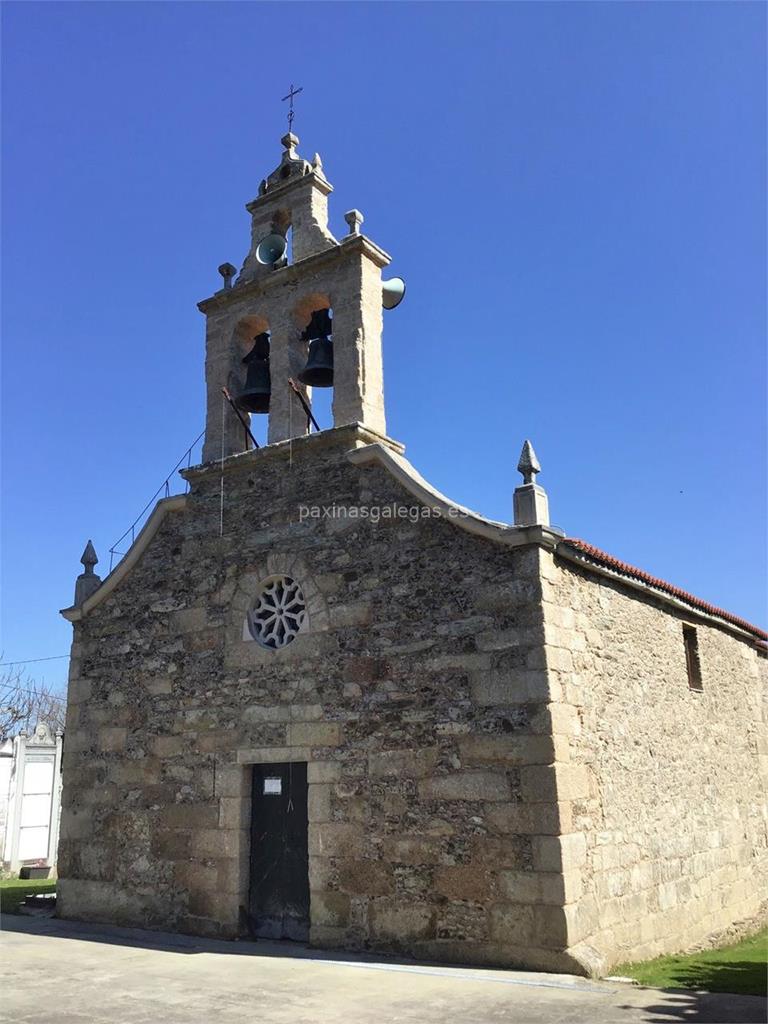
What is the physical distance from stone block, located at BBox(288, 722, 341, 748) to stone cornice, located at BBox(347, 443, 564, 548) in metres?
2.38

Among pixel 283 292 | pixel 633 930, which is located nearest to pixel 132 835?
pixel 633 930

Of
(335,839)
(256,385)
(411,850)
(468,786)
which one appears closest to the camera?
(468,786)

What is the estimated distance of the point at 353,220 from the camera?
991 centimetres

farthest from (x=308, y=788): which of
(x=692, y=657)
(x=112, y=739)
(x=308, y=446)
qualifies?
(x=692, y=657)

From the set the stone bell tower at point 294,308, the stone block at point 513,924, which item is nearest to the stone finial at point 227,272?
the stone bell tower at point 294,308

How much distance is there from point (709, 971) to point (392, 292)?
7.57m

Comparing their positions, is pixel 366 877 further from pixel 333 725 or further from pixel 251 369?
pixel 251 369

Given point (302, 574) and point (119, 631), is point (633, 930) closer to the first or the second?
point (302, 574)

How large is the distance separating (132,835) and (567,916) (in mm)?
5363

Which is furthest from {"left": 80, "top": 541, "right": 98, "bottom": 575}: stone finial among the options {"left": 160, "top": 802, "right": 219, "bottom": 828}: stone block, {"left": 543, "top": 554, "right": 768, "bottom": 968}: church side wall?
{"left": 543, "top": 554, "right": 768, "bottom": 968}: church side wall

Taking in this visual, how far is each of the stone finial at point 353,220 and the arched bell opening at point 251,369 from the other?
161 cm

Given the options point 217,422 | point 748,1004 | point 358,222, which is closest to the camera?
point 748,1004

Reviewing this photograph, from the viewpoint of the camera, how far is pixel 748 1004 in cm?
595

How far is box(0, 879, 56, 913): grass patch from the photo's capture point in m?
11.6
